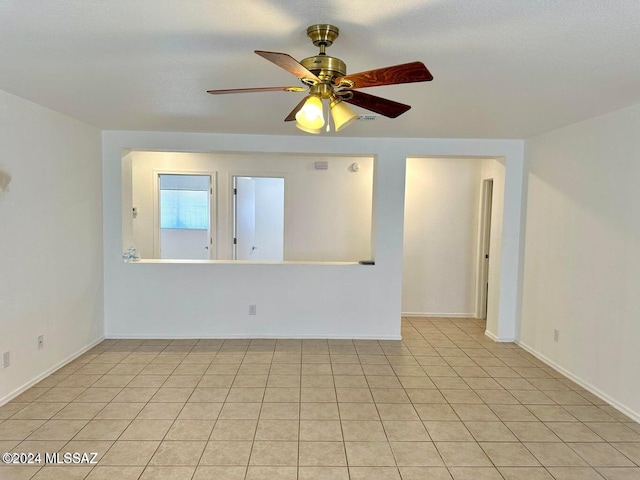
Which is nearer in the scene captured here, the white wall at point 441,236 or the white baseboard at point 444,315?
the white wall at point 441,236

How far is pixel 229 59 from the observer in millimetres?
2033

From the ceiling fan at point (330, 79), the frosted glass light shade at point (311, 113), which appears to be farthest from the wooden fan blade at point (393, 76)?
the frosted glass light shade at point (311, 113)

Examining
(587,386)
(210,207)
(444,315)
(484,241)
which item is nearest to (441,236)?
(484,241)

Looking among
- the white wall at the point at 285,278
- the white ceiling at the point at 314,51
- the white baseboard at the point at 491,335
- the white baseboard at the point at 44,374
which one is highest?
the white ceiling at the point at 314,51

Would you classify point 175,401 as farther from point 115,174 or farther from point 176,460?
point 115,174

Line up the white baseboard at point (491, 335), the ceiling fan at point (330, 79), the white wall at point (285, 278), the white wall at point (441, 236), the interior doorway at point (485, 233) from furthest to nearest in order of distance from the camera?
the white wall at point (441, 236) → the interior doorway at point (485, 233) → the white baseboard at point (491, 335) → the white wall at point (285, 278) → the ceiling fan at point (330, 79)

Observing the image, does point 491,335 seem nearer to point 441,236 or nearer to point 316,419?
point 441,236

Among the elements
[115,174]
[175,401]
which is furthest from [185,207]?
[175,401]

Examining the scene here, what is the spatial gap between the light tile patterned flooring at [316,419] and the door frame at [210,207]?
1.86m

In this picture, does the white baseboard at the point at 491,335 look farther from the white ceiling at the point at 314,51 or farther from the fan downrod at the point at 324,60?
the fan downrod at the point at 324,60

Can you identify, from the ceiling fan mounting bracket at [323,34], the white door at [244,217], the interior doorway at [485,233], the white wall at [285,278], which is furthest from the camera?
the white door at [244,217]

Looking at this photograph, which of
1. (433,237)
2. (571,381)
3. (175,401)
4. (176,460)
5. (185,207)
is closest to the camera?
(176,460)

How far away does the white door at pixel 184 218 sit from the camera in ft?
17.8

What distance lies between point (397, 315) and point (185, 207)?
3.44 m
